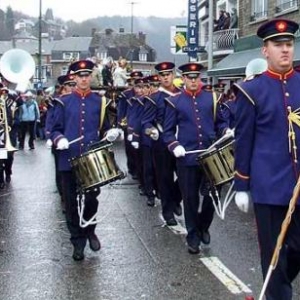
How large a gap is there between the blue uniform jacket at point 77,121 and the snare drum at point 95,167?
0.26 metres

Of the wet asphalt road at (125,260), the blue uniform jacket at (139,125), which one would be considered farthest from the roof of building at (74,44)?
the wet asphalt road at (125,260)

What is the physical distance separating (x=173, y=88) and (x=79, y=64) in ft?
6.76

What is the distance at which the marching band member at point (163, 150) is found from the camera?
789cm

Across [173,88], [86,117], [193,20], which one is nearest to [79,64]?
[86,117]

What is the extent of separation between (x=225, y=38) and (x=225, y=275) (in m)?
22.4

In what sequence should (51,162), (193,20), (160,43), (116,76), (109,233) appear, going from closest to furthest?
1. (109,233)
2. (51,162)
3. (116,76)
4. (193,20)
5. (160,43)

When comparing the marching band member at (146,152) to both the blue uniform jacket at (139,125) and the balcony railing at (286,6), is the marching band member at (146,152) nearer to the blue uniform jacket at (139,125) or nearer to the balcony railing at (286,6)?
the blue uniform jacket at (139,125)

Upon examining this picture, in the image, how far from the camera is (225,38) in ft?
88.7

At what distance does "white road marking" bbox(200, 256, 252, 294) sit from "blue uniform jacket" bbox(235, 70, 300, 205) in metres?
1.35

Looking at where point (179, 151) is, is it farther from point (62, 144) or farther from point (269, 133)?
point (269, 133)

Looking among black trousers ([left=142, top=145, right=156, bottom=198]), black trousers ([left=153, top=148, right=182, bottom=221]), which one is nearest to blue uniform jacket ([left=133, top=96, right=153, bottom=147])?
black trousers ([left=142, top=145, right=156, bottom=198])

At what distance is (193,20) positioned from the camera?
28.2 m

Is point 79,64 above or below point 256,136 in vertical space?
above

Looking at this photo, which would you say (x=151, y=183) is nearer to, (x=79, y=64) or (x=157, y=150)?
(x=157, y=150)
